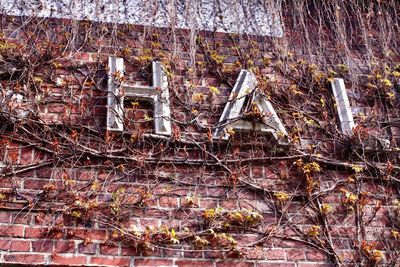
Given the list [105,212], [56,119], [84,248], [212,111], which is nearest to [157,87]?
[212,111]

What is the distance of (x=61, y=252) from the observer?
311 centimetres

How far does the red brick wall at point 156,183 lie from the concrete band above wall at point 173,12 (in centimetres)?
19

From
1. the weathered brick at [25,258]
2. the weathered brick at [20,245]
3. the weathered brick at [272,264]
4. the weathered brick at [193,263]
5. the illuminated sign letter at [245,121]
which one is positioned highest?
the illuminated sign letter at [245,121]

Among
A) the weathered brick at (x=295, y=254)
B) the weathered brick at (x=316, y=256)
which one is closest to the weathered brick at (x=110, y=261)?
the weathered brick at (x=295, y=254)

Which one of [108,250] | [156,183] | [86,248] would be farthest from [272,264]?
[86,248]

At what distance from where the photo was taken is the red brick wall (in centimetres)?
321

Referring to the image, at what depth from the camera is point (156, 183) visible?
3457 millimetres

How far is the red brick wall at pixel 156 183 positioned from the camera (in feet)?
10.5

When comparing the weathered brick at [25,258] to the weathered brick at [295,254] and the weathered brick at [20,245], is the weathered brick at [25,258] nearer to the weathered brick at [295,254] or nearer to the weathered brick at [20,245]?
the weathered brick at [20,245]

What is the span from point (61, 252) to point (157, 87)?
1178 mm

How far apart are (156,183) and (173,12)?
1.44m

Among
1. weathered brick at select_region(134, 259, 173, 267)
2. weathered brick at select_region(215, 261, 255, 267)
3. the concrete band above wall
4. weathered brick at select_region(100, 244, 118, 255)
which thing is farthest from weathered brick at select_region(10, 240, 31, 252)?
the concrete band above wall

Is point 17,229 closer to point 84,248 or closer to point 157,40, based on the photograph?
point 84,248

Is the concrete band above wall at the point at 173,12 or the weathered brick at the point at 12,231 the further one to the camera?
the concrete band above wall at the point at 173,12
